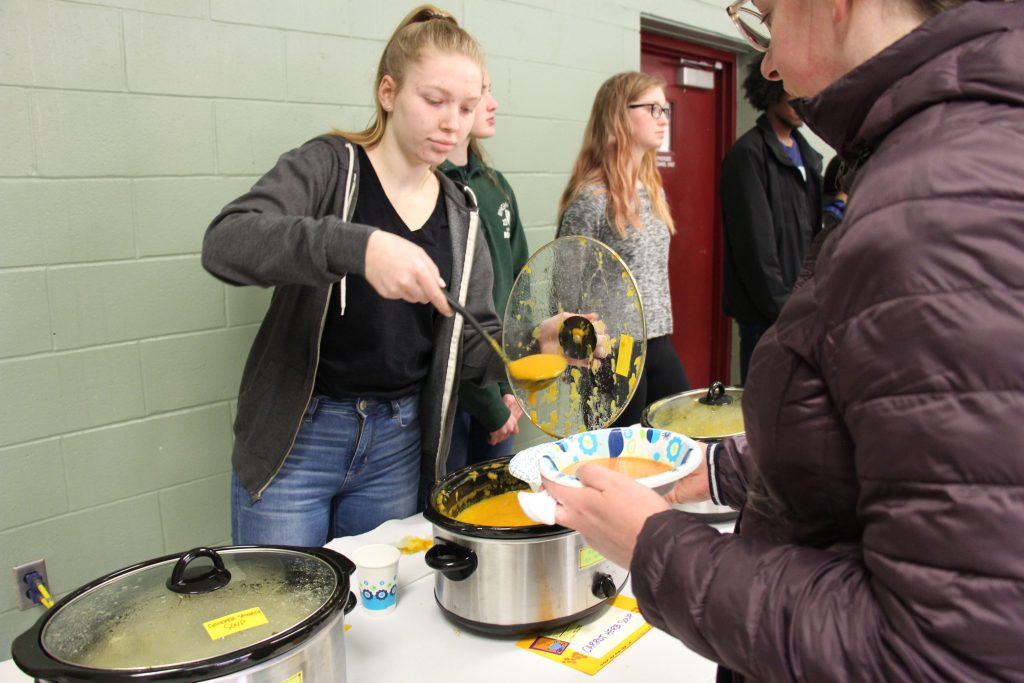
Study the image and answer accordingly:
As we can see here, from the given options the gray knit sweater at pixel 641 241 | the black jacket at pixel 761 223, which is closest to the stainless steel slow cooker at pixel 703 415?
the gray knit sweater at pixel 641 241

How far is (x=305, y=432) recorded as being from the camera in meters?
1.71

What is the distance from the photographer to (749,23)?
114cm

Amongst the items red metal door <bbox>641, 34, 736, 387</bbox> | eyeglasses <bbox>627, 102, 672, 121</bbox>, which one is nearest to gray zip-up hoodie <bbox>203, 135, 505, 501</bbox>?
eyeglasses <bbox>627, 102, 672, 121</bbox>

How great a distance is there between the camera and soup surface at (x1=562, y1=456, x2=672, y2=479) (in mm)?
1217

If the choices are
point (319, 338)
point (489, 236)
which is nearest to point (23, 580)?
point (319, 338)

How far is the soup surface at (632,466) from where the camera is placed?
1217mm

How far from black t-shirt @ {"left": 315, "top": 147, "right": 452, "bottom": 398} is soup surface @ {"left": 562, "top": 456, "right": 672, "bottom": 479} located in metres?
0.61

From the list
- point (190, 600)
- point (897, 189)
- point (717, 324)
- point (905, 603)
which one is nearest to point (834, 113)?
point (897, 189)

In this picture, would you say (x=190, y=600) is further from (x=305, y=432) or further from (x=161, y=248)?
(x=161, y=248)

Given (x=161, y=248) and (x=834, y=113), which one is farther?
(x=161, y=248)

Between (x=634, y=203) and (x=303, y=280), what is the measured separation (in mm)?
1709

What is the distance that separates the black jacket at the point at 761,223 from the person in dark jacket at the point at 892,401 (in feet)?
8.96

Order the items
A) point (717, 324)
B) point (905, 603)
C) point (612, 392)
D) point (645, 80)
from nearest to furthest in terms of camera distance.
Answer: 1. point (905, 603)
2. point (612, 392)
3. point (645, 80)
4. point (717, 324)

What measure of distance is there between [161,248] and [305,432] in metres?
0.84
